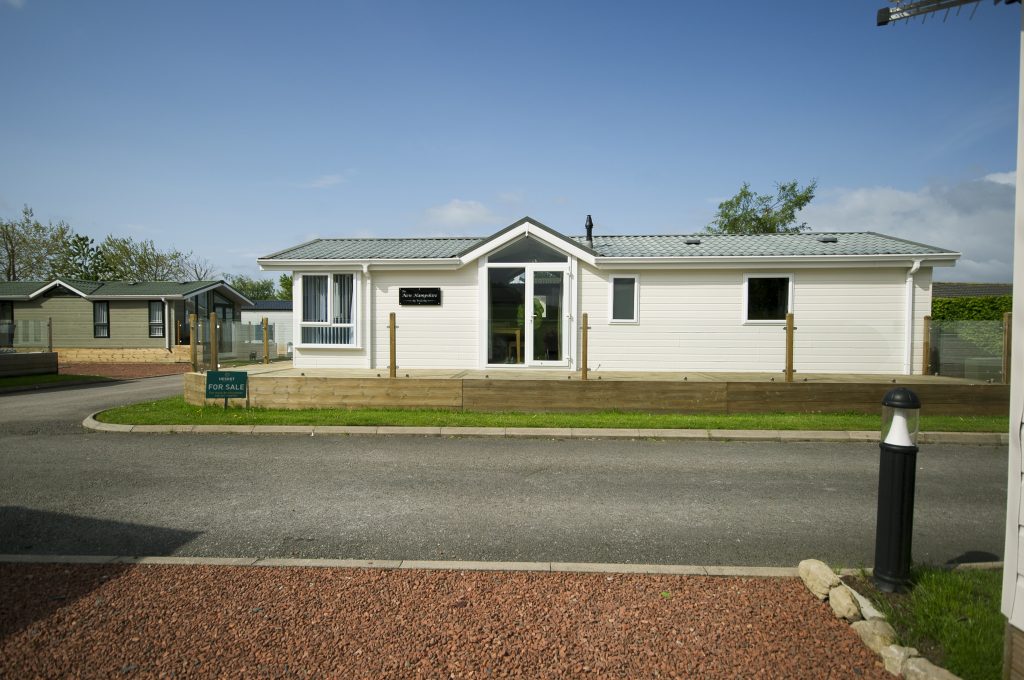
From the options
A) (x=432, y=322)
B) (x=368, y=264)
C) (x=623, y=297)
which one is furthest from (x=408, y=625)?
(x=368, y=264)

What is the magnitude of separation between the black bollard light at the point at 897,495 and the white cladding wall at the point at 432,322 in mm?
11214

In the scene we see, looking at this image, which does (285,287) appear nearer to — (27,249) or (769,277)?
(27,249)

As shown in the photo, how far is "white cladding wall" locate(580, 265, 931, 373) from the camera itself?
41.9 ft

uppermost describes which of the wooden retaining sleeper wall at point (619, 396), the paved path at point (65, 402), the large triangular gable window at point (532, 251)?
the large triangular gable window at point (532, 251)

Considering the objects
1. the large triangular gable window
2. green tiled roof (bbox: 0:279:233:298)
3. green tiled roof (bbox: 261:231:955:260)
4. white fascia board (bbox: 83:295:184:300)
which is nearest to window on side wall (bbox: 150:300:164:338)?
white fascia board (bbox: 83:295:184:300)

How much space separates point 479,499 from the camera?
5.80m

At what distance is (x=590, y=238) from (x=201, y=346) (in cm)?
1017

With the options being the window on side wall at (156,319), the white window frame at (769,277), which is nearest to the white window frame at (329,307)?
the white window frame at (769,277)

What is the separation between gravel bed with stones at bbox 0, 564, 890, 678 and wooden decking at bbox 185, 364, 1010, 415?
6.88 meters

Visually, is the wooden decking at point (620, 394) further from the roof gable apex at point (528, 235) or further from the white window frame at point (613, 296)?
the roof gable apex at point (528, 235)

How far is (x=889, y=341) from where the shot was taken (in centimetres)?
1294

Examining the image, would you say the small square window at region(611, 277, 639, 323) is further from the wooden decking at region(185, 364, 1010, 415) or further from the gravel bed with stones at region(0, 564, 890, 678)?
the gravel bed with stones at region(0, 564, 890, 678)

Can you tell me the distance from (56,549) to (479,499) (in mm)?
3516

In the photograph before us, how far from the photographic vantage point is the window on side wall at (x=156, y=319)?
31391 millimetres
